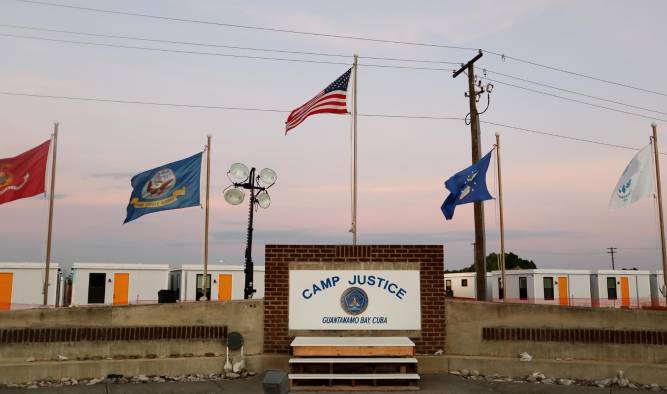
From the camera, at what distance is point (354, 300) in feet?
50.0

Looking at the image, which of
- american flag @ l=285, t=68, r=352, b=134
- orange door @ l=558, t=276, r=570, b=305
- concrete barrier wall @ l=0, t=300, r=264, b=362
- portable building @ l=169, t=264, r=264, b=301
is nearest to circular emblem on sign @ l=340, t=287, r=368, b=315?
concrete barrier wall @ l=0, t=300, r=264, b=362

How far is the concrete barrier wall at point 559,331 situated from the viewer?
1488cm

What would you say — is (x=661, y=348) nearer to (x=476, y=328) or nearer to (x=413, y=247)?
(x=476, y=328)

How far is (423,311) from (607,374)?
4670 millimetres

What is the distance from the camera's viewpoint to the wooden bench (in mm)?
13102

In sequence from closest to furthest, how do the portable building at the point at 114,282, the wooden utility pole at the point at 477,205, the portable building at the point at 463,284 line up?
1. the wooden utility pole at the point at 477,205
2. the portable building at the point at 114,282
3. the portable building at the point at 463,284

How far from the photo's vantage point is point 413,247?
15.6m

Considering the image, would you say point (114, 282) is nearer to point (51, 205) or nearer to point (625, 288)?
point (51, 205)

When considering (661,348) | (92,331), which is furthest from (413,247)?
(92,331)

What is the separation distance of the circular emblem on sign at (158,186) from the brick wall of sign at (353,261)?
159 inches

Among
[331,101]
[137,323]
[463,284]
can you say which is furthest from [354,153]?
[463,284]

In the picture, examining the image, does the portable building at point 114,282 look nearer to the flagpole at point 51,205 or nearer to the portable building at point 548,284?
the flagpole at point 51,205

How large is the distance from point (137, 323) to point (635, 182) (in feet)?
47.9

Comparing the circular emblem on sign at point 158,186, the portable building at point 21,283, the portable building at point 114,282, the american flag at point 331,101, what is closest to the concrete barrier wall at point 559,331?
the american flag at point 331,101
